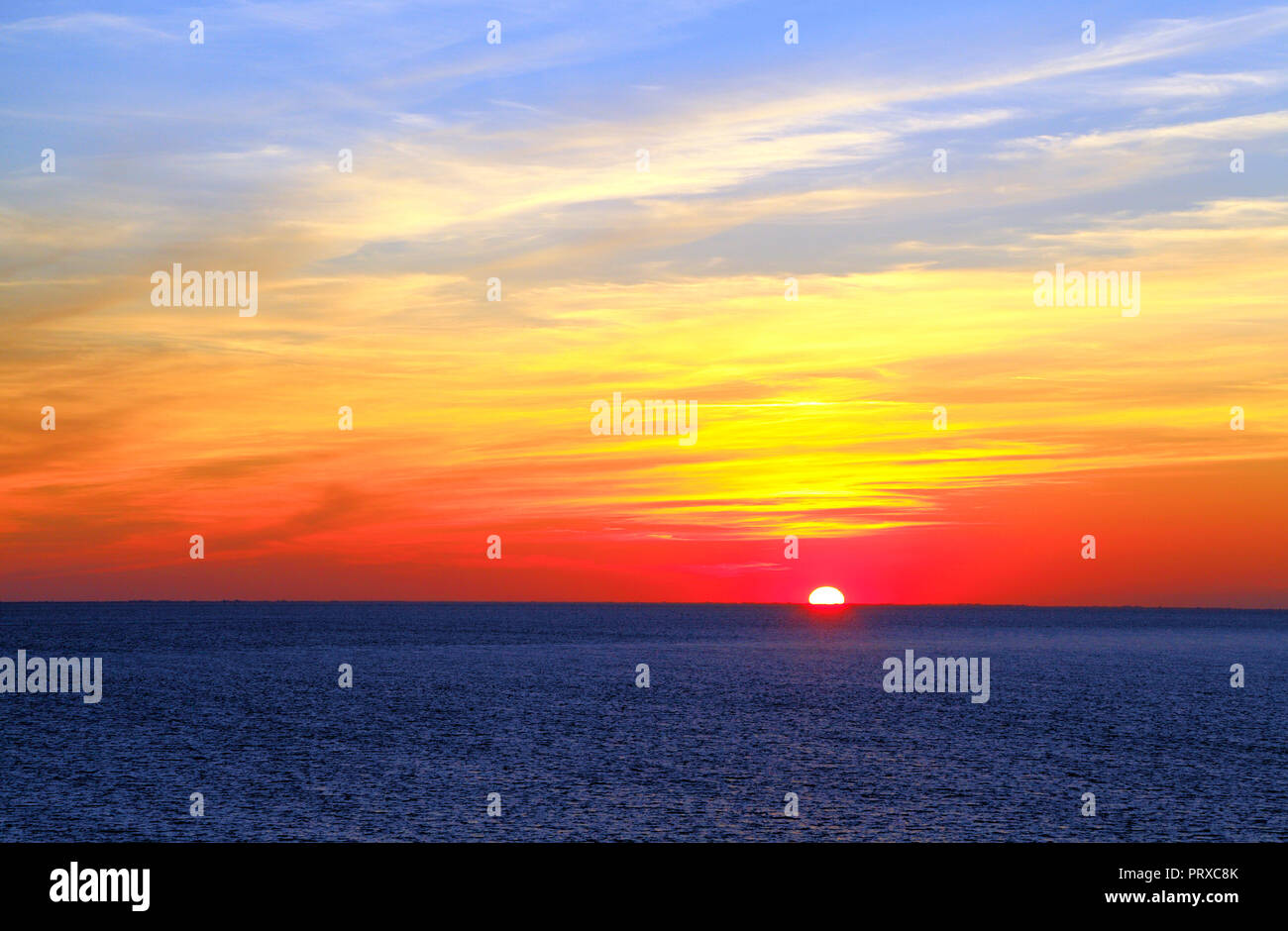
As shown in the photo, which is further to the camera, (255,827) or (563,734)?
(563,734)

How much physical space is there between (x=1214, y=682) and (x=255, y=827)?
117 m
